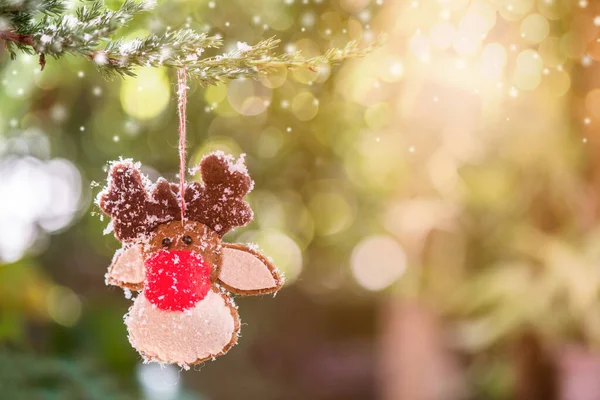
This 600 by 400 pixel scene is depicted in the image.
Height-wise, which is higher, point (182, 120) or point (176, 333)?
point (182, 120)

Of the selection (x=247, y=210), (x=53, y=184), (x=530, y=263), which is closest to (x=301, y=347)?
(x=530, y=263)

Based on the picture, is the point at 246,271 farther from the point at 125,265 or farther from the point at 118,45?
the point at 118,45

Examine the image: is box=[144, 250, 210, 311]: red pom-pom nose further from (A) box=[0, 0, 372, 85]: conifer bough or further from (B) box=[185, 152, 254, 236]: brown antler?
(A) box=[0, 0, 372, 85]: conifer bough

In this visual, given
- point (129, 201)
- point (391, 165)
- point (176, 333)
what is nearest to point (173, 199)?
point (129, 201)

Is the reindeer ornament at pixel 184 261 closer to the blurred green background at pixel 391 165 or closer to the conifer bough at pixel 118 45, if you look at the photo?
the conifer bough at pixel 118 45

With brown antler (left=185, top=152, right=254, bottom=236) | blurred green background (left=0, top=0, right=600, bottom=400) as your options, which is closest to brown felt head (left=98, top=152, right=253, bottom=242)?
brown antler (left=185, top=152, right=254, bottom=236)

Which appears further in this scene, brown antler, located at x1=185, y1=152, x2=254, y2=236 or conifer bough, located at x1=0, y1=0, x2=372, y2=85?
brown antler, located at x1=185, y1=152, x2=254, y2=236
